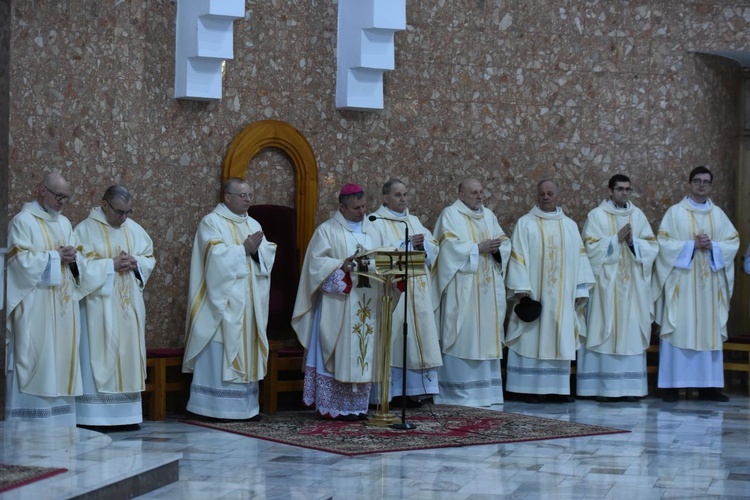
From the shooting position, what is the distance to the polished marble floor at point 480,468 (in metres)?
7.46

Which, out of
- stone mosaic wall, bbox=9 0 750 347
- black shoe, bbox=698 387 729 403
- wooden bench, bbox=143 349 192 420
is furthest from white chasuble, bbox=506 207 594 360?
wooden bench, bbox=143 349 192 420

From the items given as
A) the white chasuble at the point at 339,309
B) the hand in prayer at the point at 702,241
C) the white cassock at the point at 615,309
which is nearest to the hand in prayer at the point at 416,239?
the white chasuble at the point at 339,309

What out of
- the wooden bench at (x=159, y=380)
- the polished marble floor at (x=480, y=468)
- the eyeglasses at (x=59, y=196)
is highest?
the eyeglasses at (x=59, y=196)

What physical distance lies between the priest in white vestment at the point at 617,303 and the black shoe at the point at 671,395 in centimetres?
22

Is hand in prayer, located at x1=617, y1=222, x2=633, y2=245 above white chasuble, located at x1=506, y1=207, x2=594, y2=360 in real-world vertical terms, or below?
above

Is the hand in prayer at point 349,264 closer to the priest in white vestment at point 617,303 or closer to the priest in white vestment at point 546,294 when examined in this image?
the priest in white vestment at point 546,294

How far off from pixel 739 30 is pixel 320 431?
20.4 feet

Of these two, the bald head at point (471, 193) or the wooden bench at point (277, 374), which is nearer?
the wooden bench at point (277, 374)

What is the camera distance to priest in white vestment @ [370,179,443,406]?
11016 mm

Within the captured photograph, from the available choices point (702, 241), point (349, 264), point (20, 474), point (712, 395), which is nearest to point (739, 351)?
point (712, 395)

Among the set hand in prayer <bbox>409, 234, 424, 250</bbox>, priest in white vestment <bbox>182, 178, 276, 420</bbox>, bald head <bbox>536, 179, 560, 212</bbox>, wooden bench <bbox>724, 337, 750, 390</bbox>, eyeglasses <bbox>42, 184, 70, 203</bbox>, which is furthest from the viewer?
wooden bench <bbox>724, 337, 750, 390</bbox>

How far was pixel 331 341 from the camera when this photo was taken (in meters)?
10.3

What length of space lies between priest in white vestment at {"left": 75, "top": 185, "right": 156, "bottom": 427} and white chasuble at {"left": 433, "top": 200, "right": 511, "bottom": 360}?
2745mm

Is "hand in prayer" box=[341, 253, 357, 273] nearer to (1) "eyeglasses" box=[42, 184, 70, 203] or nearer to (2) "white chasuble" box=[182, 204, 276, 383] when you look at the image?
(2) "white chasuble" box=[182, 204, 276, 383]
